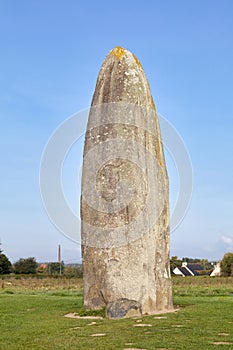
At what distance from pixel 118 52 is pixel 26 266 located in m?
58.5

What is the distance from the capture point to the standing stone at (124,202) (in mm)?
15664

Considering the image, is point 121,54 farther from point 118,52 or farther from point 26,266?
point 26,266

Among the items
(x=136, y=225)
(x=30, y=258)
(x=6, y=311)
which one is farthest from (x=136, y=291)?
(x=30, y=258)

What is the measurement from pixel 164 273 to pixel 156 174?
309 cm

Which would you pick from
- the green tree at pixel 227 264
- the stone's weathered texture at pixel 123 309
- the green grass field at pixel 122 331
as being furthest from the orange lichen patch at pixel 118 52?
the green tree at pixel 227 264

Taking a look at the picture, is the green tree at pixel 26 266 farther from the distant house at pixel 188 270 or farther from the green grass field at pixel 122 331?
the green grass field at pixel 122 331

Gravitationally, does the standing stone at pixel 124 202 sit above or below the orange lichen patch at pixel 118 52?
below

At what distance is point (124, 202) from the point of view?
1600 cm

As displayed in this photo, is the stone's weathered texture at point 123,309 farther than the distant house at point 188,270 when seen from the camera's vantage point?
No

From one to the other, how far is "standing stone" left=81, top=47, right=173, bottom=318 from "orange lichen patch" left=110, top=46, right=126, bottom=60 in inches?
22.3

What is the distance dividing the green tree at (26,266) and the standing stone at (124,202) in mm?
57370

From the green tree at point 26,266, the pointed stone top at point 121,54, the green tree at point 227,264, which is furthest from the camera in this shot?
the green tree at point 26,266

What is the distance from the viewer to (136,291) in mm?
15562

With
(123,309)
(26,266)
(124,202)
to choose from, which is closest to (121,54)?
(124,202)
